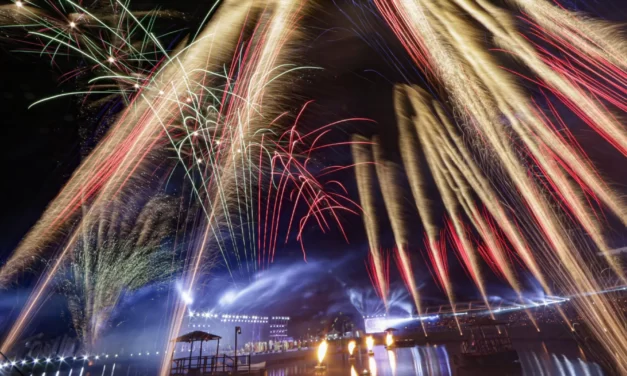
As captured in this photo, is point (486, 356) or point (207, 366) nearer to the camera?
point (207, 366)

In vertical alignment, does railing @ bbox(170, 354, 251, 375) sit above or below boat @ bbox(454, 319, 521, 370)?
above

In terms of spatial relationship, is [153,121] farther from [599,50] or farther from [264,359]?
[264,359]

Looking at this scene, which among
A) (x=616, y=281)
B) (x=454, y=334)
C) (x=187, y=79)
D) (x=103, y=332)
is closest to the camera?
(x=187, y=79)

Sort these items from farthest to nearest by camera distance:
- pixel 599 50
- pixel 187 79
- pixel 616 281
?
pixel 616 281
pixel 187 79
pixel 599 50

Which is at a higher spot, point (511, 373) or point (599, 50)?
point (599, 50)

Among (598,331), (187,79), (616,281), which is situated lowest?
(598,331)

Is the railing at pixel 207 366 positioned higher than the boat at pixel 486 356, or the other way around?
the railing at pixel 207 366

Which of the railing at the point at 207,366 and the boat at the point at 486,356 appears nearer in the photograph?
the railing at the point at 207,366

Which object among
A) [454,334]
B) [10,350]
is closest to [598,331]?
[454,334]

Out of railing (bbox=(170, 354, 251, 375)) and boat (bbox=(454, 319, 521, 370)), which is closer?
railing (bbox=(170, 354, 251, 375))

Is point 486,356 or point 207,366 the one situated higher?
point 207,366

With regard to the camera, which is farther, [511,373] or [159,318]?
[159,318]
